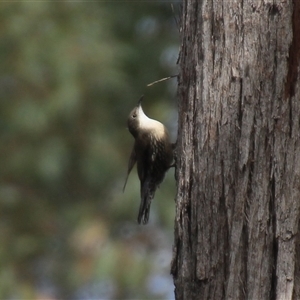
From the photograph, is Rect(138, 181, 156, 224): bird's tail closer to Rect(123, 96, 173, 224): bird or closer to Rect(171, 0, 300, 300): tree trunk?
Rect(123, 96, 173, 224): bird

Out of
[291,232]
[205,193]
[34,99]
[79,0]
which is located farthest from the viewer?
[79,0]

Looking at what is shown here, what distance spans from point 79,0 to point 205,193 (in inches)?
285

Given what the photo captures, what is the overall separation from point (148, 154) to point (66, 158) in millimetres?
3448

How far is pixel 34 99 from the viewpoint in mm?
9242

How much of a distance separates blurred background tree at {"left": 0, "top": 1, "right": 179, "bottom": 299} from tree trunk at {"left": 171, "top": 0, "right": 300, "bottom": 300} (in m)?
5.11

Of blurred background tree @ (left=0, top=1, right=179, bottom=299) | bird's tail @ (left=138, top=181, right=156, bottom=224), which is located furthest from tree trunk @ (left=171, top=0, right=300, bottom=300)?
blurred background tree @ (left=0, top=1, right=179, bottom=299)

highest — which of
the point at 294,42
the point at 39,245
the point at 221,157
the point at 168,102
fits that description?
the point at 168,102

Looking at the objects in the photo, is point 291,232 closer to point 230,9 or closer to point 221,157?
point 221,157

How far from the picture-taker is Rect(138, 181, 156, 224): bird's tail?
6297mm

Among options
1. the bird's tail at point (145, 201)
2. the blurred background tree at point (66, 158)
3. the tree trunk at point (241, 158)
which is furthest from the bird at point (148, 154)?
the tree trunk at point (241, 158)

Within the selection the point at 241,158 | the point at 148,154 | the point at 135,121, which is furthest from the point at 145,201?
the point at 241,158

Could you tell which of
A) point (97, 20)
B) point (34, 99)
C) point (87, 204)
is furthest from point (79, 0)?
point (87, 204)

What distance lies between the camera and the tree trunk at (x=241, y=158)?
3.01 meters

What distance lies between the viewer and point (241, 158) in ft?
10.2
